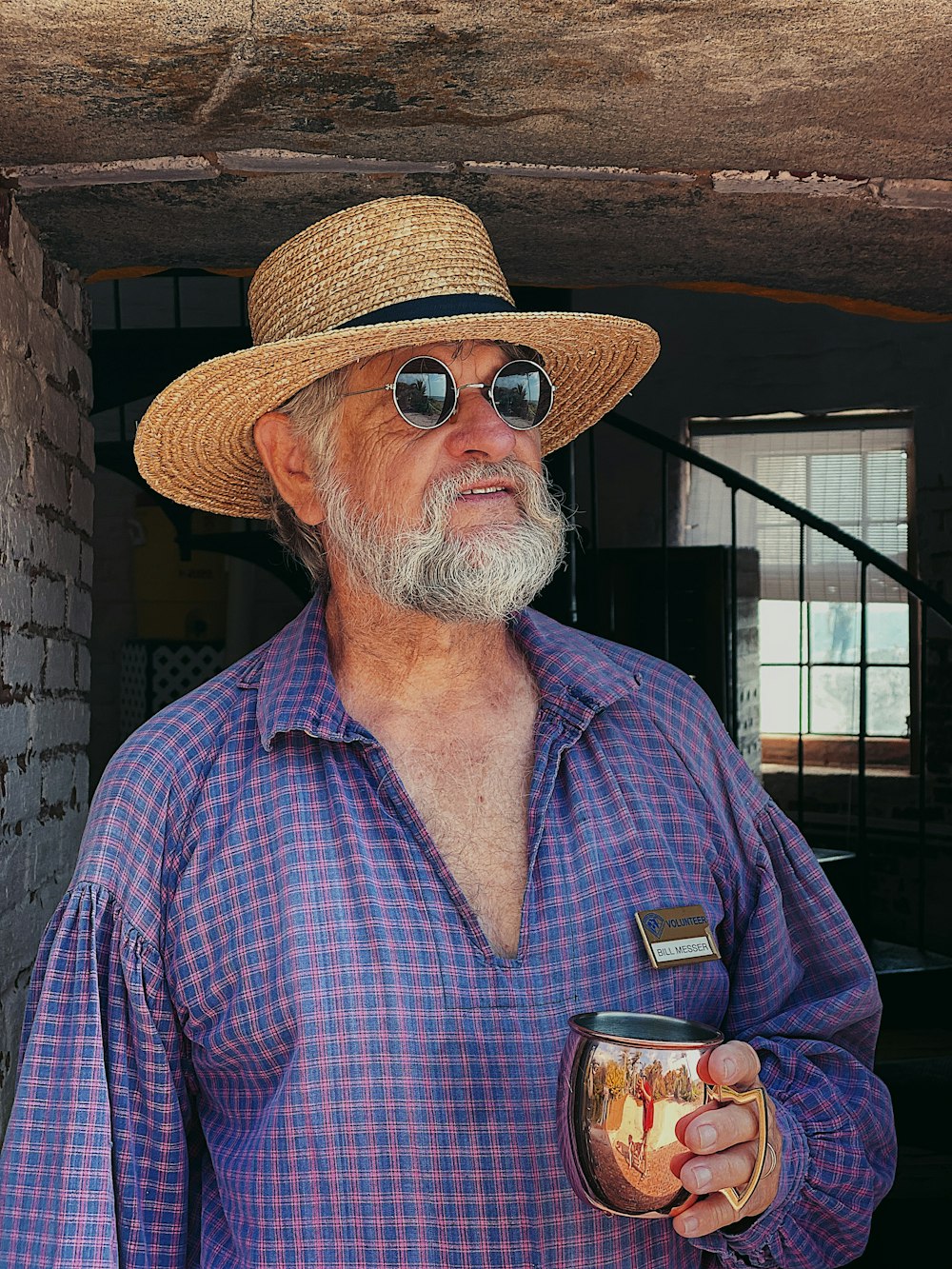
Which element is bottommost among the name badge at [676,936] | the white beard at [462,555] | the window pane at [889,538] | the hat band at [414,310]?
the name badge at [676,936]

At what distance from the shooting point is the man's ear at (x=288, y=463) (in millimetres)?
1891

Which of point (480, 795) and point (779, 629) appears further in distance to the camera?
point (779, 629)

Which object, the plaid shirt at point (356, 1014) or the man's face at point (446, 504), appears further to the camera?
the man's face at point (446, 504)

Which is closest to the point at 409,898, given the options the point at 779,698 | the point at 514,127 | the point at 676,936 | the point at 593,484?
the point at 676,936

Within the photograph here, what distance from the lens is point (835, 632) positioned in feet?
22.9

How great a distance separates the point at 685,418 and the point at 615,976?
587 cm

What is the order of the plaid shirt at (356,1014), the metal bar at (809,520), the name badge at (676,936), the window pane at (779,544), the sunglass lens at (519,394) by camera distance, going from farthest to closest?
the window pane at (779,544), the metal bar at (809,520), the sunglass lens at (519,394), the name badge at (676,936), the plaid shirt at (356,1014)

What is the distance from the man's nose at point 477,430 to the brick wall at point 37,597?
3.16 ft

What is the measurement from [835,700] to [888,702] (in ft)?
0.91

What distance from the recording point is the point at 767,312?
694cm

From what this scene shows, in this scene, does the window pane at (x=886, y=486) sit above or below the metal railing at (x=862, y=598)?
above

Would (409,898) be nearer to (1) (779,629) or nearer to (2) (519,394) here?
(2) (519,394)

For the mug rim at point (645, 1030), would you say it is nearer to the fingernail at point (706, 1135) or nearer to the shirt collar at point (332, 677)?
the fingernail at point (706, 1135)

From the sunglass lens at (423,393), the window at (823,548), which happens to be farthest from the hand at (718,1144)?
the window at (823,548)
